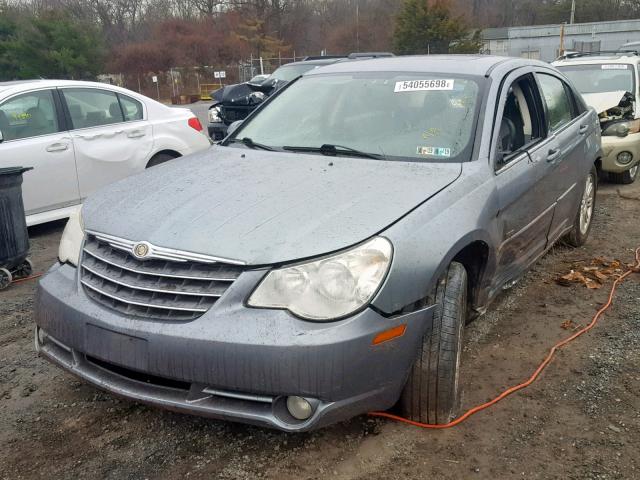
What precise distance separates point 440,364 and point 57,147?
4828 mm

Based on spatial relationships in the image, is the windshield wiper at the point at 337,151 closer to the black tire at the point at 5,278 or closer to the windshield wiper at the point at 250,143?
the windshield wiper at the point at 250,143

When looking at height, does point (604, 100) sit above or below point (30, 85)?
below

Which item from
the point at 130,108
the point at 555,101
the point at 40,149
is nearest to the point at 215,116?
the point at 130,108

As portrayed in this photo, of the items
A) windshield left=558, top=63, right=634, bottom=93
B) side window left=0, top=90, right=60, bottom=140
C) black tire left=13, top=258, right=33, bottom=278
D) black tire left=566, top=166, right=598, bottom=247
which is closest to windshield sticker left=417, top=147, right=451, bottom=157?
black tire left=566, top=166, right=598, bottom=247

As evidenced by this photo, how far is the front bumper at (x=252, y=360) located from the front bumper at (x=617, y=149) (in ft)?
19.6

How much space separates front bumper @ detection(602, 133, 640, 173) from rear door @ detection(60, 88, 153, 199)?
217 inches

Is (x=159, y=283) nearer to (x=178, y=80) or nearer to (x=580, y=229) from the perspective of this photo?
(x=580, y=229)

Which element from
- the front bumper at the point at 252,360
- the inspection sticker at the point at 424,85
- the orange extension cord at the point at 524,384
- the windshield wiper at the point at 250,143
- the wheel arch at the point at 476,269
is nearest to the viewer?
the front bumper at the point at 252,360

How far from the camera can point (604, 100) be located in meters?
7.89

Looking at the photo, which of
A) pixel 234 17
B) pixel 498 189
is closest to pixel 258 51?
pixel 234 17

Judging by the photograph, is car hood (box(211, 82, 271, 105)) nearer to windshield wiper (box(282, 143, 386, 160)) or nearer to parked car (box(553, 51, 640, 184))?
parked car (box(553, 51, 640, 184))

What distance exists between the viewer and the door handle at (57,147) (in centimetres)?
589

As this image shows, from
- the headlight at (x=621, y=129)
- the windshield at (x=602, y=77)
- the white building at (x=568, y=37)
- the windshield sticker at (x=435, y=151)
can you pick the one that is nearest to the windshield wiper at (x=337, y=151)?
the windshield sticker at (x=435, y=151)

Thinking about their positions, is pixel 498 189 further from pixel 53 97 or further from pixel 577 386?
pixel 53 97
